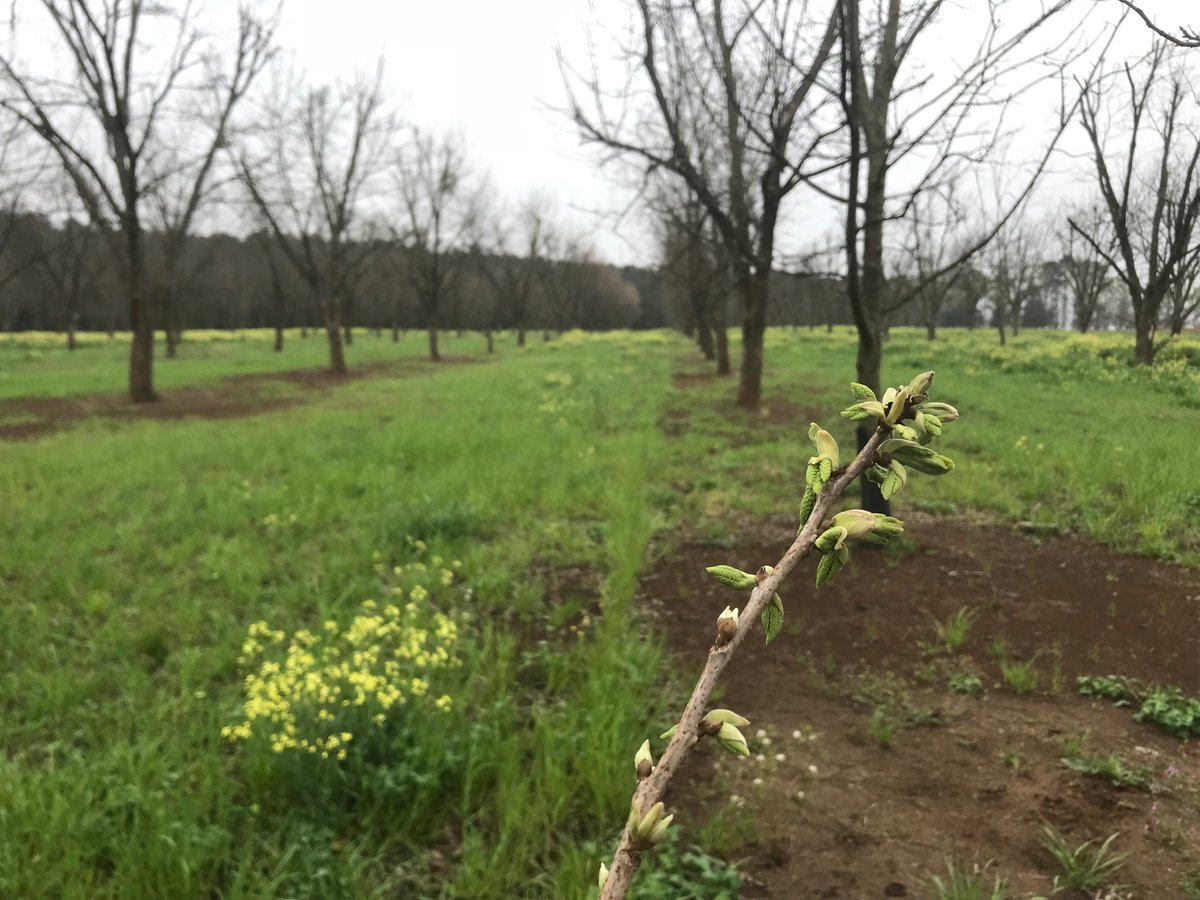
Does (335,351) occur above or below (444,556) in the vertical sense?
above

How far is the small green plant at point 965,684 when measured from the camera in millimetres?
3277

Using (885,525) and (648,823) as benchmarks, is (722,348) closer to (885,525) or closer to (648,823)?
(885,525)

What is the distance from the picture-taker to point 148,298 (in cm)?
1383

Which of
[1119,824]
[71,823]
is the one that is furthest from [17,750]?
[1119,824]

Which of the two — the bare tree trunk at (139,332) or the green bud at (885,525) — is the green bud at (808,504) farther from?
the bare tree trunk at (139,332)

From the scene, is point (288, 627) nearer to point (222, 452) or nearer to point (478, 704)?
point (478, 704)

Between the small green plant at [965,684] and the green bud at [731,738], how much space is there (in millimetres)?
3154

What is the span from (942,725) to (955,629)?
0.80 m

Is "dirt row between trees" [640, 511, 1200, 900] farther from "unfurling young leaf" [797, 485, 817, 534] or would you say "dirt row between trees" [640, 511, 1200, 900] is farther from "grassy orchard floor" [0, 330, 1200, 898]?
"unfurling young leaf" [797, 485, 817, 534]

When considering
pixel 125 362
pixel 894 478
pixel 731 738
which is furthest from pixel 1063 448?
pixel 125 362

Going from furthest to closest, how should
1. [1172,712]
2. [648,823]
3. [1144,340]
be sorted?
[1144,340], [1172,712], [648,823]

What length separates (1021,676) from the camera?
3.24 metres

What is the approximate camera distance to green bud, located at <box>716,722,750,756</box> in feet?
2.11

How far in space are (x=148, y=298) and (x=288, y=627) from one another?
1272 cm
